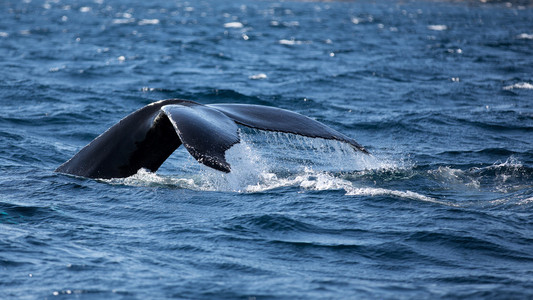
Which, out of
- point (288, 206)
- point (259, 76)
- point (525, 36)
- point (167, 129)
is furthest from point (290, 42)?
point (167, 129)

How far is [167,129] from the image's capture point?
6.07 m

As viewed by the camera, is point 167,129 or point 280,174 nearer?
point 167,129

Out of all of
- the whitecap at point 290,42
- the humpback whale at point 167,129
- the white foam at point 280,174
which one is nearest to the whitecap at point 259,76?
the white foam at point 280,174

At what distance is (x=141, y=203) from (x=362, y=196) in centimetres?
212

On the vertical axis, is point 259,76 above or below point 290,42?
above

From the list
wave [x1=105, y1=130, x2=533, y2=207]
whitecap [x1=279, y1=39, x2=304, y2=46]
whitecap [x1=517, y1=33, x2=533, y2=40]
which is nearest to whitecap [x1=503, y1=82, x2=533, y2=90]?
wave [x1=105, y1=130, x2=533, y2=207]

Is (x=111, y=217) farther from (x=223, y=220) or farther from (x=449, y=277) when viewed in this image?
(x=449, y=277)

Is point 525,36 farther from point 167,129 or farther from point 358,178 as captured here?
point 167,129

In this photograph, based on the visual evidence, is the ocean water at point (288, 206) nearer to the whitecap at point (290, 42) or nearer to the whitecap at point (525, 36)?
the whitecap at point (290, 42)

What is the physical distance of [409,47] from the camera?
26.7 m

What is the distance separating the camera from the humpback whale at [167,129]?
5.45 m

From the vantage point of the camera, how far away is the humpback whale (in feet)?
17.9

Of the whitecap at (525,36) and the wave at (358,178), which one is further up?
the wave at (358,178)

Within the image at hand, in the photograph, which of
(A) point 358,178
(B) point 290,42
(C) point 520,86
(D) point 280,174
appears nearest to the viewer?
(A) point 358,178
